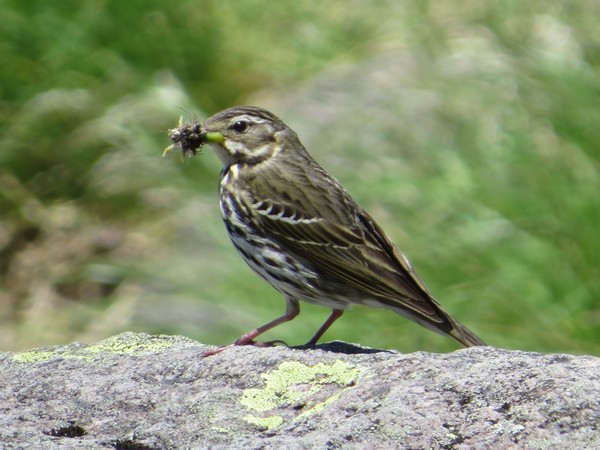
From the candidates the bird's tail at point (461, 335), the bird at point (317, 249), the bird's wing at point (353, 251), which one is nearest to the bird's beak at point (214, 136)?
the bird at point (317, 249)

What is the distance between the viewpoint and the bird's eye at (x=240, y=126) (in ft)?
18.6

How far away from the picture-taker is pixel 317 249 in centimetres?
511

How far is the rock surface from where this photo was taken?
316 centimetres

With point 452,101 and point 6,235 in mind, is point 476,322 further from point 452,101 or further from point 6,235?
point 6,235

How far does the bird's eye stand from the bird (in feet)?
0.87

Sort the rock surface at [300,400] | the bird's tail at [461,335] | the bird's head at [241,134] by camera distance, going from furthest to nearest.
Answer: the bird's head at [241,134] → the bird's tail at [461,335] → the rock surface at [300,400]

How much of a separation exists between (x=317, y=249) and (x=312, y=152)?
345 cm

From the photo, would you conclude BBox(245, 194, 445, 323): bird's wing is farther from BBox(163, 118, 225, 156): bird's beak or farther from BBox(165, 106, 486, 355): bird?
BBox(163, 118, 225, 156): bird's beak

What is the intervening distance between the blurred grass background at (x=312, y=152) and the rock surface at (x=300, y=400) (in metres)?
3.13

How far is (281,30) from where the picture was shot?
35.1 feet

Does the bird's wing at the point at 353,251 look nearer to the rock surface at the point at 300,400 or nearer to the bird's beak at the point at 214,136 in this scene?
the bird's beak at the point at 214,136

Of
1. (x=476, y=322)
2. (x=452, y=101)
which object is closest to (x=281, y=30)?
(x=452, y=101)

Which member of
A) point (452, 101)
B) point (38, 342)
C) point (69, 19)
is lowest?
point (38, 342)

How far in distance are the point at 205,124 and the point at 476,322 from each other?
2106 mm
